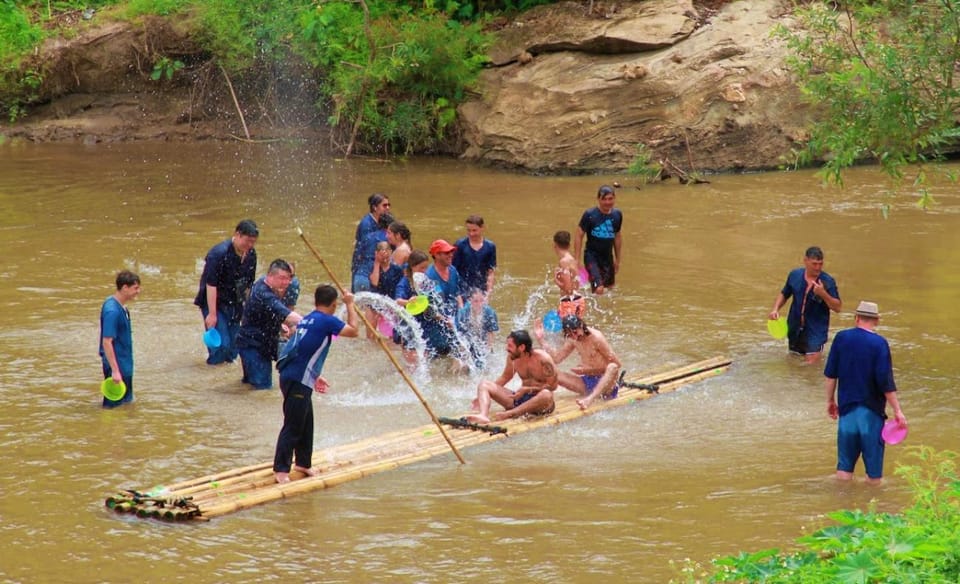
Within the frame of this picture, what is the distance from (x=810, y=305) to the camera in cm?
1197

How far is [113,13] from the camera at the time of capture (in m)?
26.5

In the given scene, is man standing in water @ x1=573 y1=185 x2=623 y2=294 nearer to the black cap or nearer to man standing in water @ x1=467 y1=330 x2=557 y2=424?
the black cap

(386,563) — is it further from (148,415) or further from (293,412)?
(148,415)

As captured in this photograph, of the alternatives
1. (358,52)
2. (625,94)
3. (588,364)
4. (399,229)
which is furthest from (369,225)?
(358,52)

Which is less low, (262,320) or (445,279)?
(445,279)

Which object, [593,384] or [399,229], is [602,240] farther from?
[593,384]

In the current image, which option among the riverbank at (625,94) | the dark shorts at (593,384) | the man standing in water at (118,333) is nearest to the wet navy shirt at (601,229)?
the dark shorts at (593,384)

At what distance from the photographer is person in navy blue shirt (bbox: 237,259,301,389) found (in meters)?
10.8

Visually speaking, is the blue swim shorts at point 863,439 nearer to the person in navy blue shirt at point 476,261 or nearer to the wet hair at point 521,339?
the wet hair at point 521,339

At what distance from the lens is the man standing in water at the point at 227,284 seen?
37.7 feet

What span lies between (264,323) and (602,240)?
15.2 ft

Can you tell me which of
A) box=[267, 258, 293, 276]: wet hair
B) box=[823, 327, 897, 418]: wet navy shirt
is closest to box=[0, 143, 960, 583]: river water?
box=[823, 327, 897, 418]: wet navy shirt

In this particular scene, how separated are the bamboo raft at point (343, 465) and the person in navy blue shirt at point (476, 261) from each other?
5.86ft

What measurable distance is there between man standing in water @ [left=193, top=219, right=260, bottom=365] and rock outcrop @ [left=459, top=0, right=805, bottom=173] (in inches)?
436
